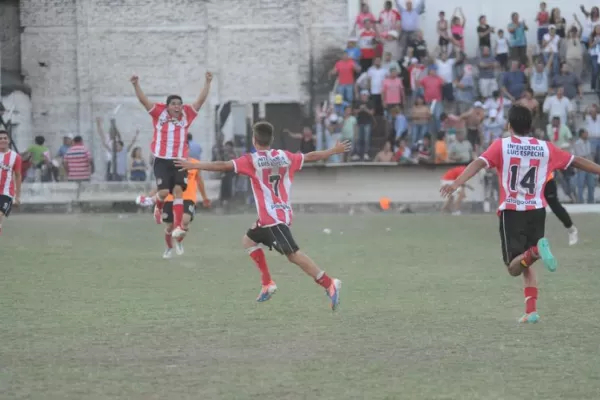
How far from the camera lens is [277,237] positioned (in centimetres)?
1183

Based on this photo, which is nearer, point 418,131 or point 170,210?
point 170,210

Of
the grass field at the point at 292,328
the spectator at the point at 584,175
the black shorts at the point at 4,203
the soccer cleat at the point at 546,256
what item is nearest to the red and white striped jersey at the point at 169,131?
the grass field at the point at 292,328

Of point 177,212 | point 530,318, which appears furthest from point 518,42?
point 530,318

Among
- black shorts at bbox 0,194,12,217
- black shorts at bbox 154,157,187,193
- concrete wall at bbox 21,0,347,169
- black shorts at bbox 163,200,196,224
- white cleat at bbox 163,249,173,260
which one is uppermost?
Answer: concrete wall at bbox 21,0,347,169

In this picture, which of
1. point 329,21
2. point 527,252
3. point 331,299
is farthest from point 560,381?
point 329,21

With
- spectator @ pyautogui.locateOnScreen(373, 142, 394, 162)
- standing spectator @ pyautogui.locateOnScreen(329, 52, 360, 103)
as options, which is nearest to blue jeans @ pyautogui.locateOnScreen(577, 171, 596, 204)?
spectator @ pyautogui.locateOnScreen(373, 142, 394, 162)

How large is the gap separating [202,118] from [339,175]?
6749 millimetres

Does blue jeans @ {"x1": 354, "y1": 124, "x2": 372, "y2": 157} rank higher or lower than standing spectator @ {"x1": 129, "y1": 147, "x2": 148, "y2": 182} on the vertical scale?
higher

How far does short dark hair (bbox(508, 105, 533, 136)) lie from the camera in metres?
10.8

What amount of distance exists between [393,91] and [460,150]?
2329 mm

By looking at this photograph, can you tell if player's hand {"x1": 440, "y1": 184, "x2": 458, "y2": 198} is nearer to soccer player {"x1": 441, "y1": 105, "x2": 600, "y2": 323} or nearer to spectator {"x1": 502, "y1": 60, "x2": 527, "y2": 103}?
soccer player {"x1": 441, "y1": 105, "x2": 600, "y2": 323}

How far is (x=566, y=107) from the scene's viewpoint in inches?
1313

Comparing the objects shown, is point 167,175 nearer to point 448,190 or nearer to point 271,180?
point 271,180

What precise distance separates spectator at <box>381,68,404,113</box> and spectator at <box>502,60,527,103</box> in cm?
268
